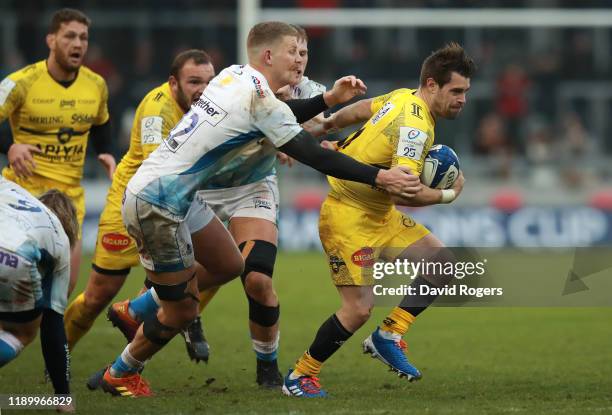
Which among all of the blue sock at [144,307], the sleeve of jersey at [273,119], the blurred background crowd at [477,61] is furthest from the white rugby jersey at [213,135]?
the blurred background crowd at [477,61]

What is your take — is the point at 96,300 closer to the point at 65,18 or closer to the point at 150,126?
the point at 150,126

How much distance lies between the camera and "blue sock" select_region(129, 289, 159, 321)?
798 cm

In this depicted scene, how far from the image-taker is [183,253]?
23.9ft

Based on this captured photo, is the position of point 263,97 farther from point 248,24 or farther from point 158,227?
point 248,24

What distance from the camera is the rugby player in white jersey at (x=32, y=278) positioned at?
6.24 metres

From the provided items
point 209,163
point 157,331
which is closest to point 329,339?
point 157,331

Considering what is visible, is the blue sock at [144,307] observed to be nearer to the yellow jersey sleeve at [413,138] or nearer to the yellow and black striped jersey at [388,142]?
the yellow and black striped jersey at [388,142]

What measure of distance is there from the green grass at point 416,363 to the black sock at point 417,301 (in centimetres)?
57

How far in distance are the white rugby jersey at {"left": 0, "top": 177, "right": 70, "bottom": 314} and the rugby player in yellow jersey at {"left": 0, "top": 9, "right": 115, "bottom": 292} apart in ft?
9.52

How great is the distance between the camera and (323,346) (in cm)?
773

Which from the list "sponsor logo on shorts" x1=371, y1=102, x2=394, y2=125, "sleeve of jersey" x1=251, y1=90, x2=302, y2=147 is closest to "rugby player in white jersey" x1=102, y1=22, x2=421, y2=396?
"sleeve of jersey" x1=251, y1=90, x2=302, y2=147

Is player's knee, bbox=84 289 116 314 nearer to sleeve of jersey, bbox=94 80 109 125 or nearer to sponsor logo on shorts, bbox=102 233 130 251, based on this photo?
sponsor logo on shorts, bbox=102 233 130 251

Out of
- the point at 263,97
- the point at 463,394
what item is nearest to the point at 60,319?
the point at 263,97

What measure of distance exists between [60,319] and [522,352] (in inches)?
195
